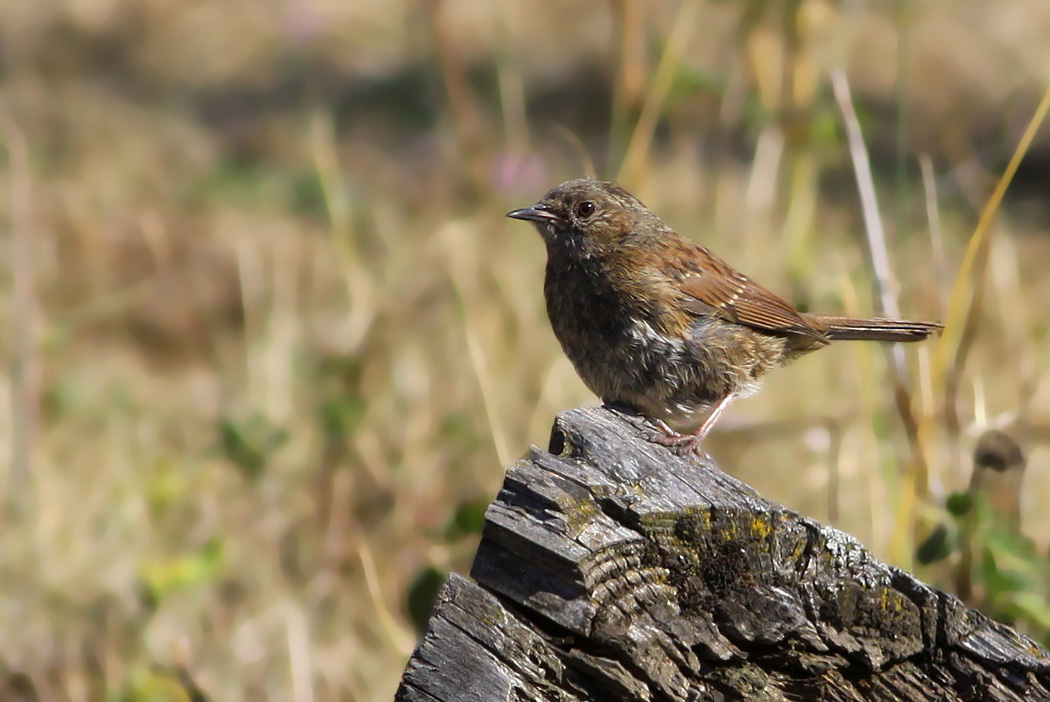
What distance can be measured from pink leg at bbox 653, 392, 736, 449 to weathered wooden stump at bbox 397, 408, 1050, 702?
1.29 ft

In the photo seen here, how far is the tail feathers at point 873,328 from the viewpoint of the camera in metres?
3.70

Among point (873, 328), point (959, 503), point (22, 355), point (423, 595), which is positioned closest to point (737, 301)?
point (873, 328)

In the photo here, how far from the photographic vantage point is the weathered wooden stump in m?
1.88

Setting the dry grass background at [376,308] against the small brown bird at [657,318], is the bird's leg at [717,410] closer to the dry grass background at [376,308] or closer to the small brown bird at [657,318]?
the small brown bird at [657,318]

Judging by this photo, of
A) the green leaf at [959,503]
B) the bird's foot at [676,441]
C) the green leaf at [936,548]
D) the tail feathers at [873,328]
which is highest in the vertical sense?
the tail feathers at [873,328]

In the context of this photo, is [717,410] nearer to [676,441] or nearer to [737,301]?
[737,301]

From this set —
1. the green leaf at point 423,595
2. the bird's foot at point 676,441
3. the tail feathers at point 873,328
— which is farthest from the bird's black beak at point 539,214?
the green leaf at point 423,595

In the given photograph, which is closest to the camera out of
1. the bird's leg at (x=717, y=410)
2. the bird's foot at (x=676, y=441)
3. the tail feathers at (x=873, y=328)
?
the bird's foot at (x=676, y=441)

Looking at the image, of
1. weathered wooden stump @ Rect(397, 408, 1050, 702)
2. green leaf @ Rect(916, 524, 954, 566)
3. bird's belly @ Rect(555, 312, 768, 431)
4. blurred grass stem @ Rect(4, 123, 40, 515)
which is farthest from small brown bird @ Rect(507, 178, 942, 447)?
blurred grass stem @ Rect(4, 123, 40, 515)

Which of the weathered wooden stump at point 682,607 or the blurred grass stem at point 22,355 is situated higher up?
the blurred grass stem at point 22,355

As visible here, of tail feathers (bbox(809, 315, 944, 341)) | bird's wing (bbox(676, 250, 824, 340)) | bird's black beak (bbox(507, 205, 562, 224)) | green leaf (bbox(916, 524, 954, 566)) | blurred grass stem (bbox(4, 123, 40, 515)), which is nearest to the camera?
green leaf (bbox(916, 524, 954, 566))

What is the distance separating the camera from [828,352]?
6.00m

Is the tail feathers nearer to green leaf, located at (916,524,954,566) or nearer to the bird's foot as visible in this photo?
green leaf, located at (916,524,954,566)

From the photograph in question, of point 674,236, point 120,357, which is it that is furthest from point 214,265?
point 674,236
